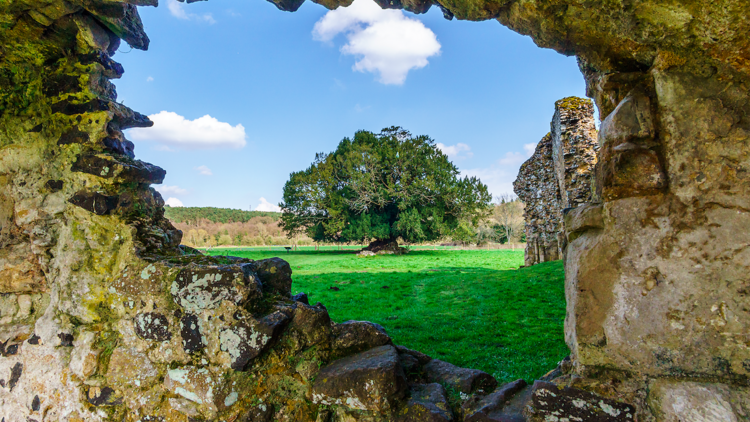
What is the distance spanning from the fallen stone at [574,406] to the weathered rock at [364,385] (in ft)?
2.54

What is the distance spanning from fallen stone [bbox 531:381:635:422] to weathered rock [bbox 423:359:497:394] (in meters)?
0.53

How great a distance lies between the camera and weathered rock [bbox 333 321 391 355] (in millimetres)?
2523

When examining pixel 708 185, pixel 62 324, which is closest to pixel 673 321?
pixel 708 185

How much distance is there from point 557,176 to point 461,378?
12.8 m

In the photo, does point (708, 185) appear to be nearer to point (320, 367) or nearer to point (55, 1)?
point (320, 367)

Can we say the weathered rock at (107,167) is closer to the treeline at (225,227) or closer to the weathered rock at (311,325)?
the weathered rock at (311,325)

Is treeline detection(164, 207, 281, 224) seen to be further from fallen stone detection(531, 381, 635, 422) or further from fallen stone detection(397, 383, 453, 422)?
fallen stone detection(531, 381, 635, 422)

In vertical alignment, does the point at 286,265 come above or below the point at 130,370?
above

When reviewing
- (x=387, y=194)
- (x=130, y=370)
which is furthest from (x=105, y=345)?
(x=387, y=194)

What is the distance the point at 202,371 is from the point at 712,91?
3.19 meters

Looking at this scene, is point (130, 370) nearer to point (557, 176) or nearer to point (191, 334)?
point (191, 334)

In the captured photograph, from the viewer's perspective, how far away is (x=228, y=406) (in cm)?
224

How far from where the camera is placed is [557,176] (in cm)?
1323

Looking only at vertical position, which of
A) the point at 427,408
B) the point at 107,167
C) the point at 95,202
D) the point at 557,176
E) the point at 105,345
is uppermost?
the point at 557,176
